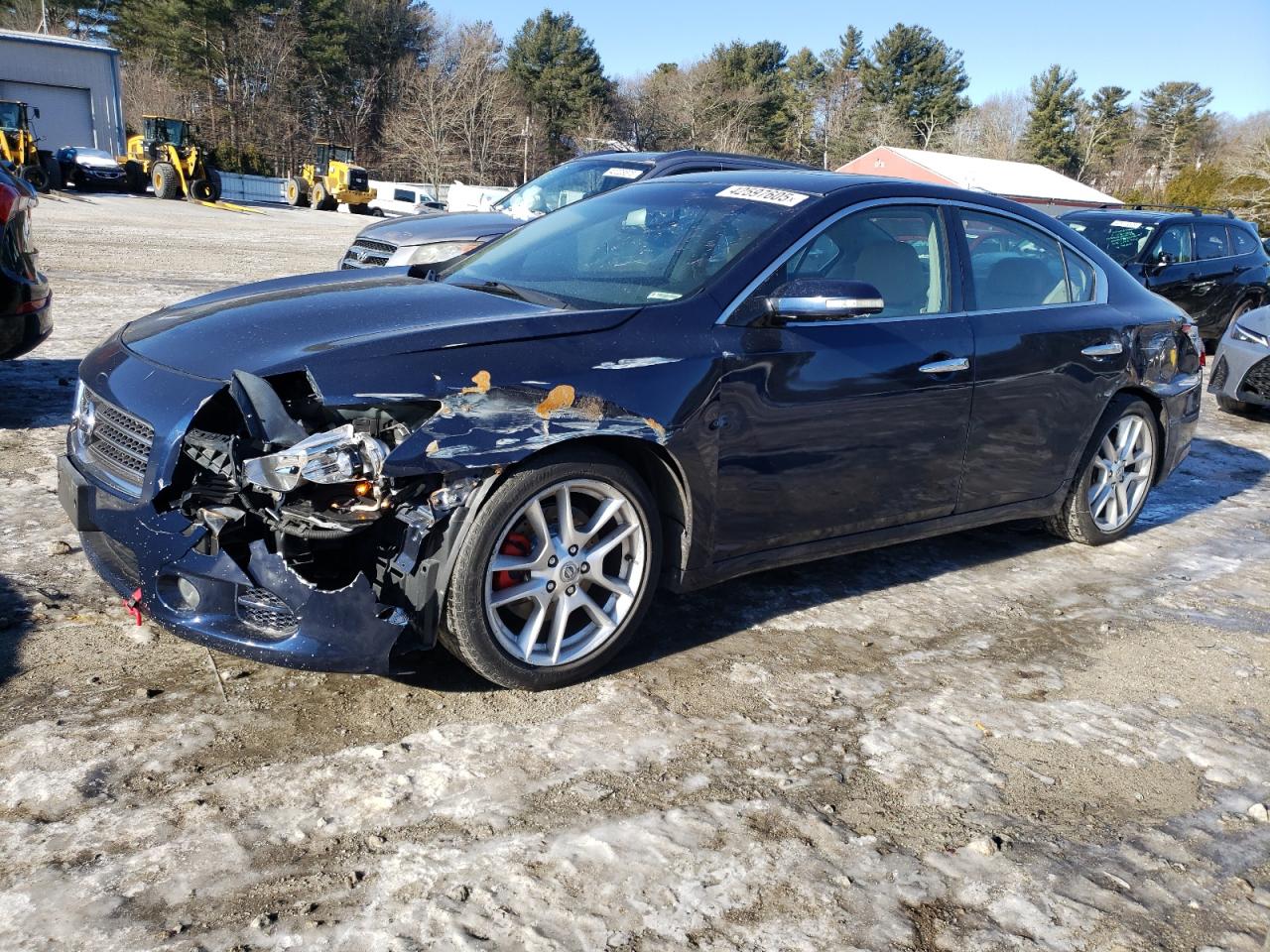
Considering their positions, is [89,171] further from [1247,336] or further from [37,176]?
[1247,336]

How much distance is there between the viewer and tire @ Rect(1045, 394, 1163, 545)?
5230mm

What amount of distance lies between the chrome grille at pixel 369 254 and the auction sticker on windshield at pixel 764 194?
5.22 meters

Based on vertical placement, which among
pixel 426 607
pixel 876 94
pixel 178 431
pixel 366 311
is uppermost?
pixel 876 94

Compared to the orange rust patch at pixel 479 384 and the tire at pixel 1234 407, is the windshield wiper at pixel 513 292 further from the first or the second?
the tire at pixel 1234 407

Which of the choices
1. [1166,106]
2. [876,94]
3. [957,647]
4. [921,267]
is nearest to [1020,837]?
[957,647]

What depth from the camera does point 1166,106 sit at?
88.9 meters

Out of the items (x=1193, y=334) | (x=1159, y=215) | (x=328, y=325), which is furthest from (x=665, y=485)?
(x=1159, y=215)

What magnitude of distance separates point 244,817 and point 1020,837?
2040mm

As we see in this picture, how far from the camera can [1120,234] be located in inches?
501

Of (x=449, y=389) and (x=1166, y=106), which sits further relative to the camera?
(x=1166, y=106)

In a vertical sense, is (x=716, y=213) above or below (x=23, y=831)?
above

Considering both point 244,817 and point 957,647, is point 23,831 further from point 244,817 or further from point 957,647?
point 957,647

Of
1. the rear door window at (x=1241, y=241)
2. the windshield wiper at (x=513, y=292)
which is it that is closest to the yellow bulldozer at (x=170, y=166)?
the rear door window at (x=1241, y=241)

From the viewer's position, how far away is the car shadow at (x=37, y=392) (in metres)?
6.27
